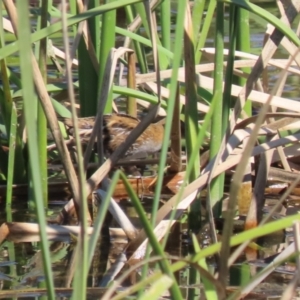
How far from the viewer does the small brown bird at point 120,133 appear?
3.65 m

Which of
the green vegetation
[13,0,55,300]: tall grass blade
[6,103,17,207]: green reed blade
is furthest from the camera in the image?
[6,103,17,207]: green reed blade

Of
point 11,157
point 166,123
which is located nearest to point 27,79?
point 166,123

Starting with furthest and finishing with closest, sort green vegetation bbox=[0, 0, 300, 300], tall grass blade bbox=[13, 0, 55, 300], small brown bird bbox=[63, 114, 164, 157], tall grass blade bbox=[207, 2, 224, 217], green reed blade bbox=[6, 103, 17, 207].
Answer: small brown bird bbox=[63, 114, 164, 157], green reed blade bbox=[6, 103, 17, 207], tall grass blade bbox=[207, 2, 224, 217], green vegetation bbox=[0, 0, 300, 300], tall grass blade bbox=[13, 0, 55, 300]

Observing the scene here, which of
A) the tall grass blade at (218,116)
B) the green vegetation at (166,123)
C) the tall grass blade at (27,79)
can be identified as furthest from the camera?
the tall grass blade at (218,116)

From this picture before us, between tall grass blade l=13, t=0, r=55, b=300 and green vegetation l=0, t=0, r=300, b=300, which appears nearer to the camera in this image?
tall grass blade l=13, t=0, r=55, b=300

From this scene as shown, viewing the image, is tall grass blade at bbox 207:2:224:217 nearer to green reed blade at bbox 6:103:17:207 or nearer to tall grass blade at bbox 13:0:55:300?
green reed blade at bbox 6:103:17:207

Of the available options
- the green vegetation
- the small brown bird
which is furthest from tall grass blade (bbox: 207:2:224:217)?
the small brown bird

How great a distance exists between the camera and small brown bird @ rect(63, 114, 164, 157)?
3647mm

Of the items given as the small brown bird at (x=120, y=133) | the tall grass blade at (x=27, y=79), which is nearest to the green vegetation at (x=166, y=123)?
the tall grass blade at (x=27, y=79)

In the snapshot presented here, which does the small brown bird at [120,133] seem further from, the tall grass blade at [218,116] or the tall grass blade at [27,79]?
the tall grass blade at [27,79]

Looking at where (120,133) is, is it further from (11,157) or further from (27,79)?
(27,79)

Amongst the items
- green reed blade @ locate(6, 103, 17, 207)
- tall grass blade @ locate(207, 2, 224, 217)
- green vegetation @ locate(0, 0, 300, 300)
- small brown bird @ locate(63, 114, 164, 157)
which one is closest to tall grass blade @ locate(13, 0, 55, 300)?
green vegetation @ locate(0, 0, 300, 300)

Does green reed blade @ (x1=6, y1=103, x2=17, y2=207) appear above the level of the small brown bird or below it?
below

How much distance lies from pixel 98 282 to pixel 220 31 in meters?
0.94
